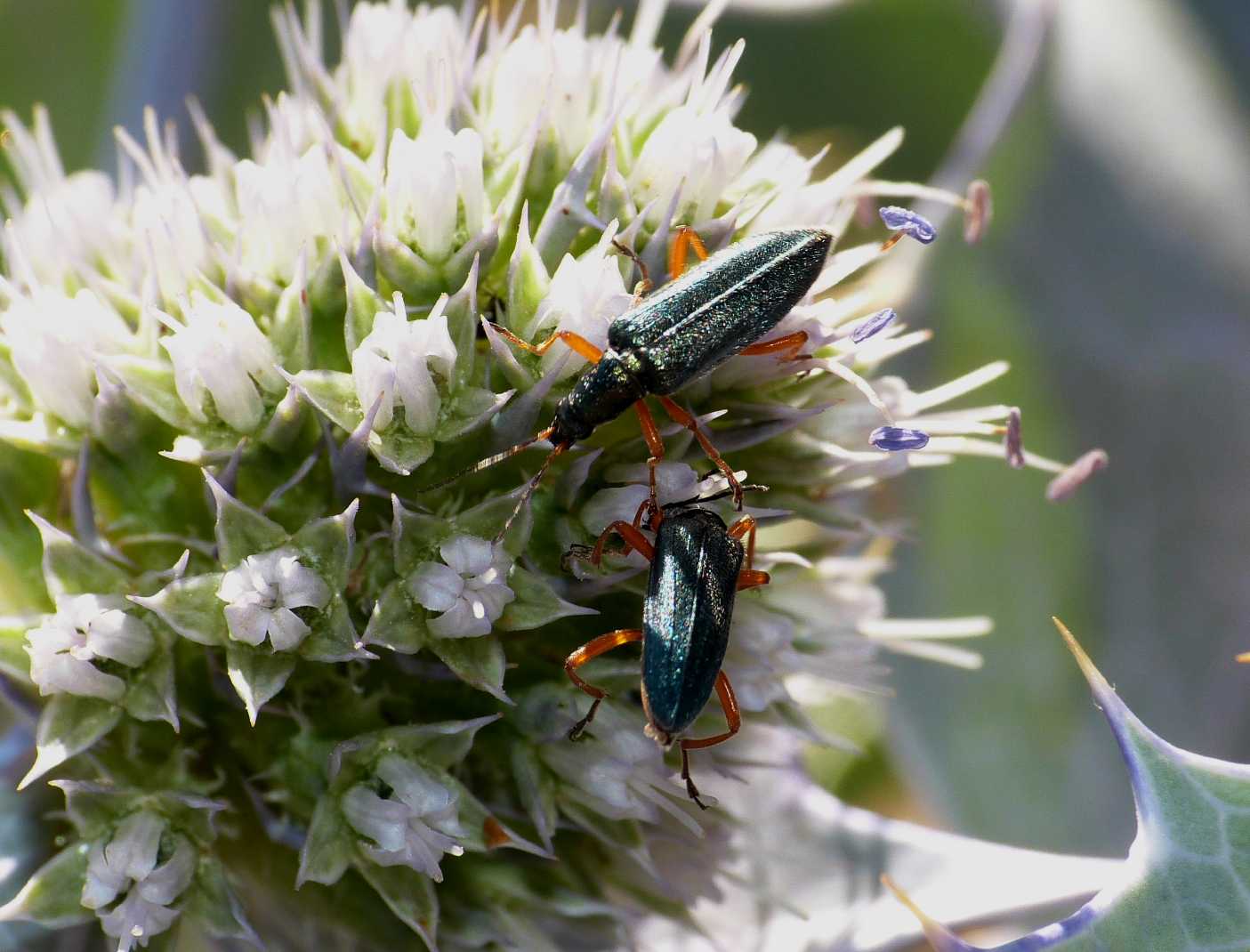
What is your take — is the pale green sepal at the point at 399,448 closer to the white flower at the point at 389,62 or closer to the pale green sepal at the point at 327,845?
the pale green sepal at the point at 327,845

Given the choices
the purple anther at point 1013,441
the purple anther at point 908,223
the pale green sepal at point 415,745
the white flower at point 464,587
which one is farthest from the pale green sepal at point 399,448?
the purple anther at point 1013,441

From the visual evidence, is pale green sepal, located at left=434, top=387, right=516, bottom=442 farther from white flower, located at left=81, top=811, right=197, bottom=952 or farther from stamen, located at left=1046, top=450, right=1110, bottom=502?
stamen, located at left=1046, top=450, right=1110, bottom=502

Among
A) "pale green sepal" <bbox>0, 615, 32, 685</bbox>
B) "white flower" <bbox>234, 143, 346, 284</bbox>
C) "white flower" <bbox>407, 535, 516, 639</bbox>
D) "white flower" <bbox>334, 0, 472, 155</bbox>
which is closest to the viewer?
"white flower" <bbox>407, 535, 516, 639</bbox>

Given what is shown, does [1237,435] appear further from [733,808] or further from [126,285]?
[126,285]

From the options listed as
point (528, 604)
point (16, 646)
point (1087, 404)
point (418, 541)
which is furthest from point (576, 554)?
point (1087, 404)

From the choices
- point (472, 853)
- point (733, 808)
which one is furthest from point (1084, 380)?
point (472, 853)

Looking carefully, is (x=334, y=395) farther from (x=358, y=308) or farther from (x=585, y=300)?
(x=585, y=300)

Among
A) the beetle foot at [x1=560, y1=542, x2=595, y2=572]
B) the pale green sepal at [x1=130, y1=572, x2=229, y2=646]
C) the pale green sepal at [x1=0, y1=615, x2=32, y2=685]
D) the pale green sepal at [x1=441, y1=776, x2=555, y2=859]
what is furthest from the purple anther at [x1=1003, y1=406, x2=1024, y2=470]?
the pale green sepal at [x1=0, y1=615, x2=32, y2=685]
